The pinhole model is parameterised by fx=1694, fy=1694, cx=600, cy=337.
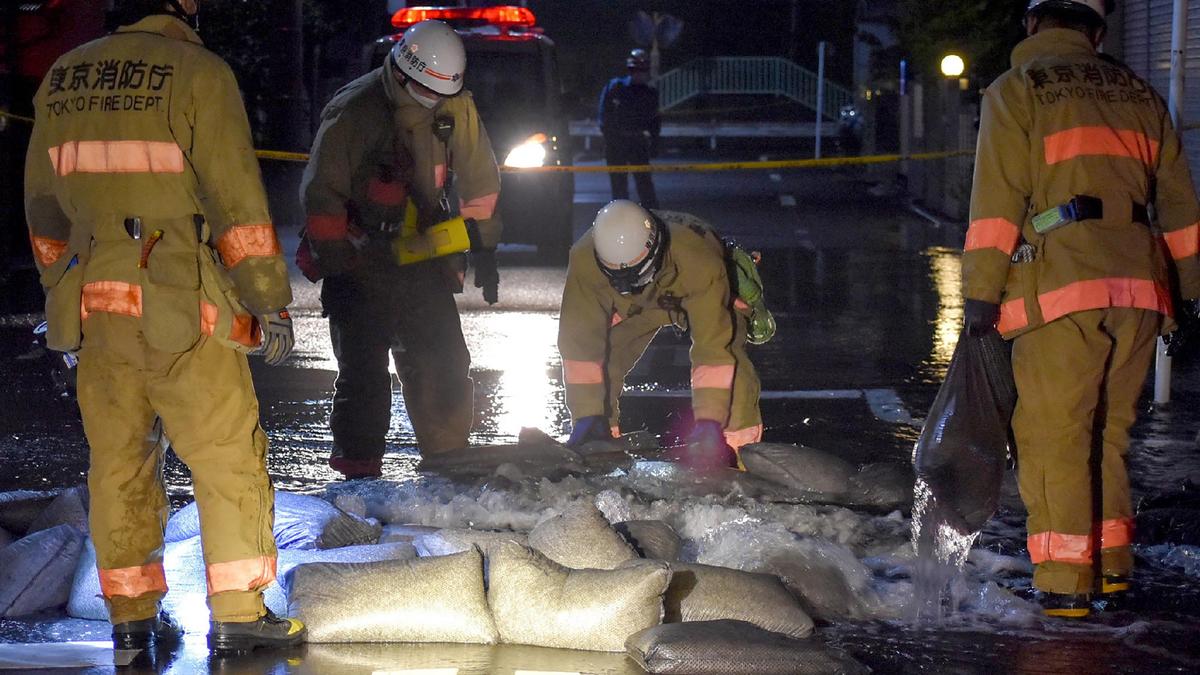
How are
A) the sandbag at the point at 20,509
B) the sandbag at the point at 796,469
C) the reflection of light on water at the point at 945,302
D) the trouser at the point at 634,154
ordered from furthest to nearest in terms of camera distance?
1. the trouser at the point at 634,154
2. the reflection of light on water at the point at 945,302
3. the sandbag at the point at 796,469
4. the sandbag at the point at 20,509

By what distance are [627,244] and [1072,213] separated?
1808mm

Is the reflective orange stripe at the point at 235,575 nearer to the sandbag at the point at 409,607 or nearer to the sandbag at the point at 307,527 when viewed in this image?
the sandbag at the point at 409,607

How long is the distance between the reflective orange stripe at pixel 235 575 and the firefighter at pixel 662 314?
2156 millimetres

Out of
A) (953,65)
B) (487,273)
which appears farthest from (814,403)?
(953,65)

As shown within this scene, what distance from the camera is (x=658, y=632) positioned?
4.28m

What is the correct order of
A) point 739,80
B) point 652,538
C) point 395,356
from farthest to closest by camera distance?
Result: 1. point 739,80
2. point 395,356
3. point 652,538

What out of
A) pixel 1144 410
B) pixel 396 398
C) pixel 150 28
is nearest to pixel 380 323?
pixel 396 398

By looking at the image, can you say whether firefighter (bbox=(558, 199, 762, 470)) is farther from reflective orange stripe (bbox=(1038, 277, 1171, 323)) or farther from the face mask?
reflective orange stripe (bbox=(1038, 277, 1171, 323))

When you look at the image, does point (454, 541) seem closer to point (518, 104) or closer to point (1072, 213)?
point (1072, 213)

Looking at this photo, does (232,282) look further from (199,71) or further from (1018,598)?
(1018,598)

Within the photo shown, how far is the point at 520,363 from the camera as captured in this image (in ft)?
31.5

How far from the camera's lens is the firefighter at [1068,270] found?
15.6 feet

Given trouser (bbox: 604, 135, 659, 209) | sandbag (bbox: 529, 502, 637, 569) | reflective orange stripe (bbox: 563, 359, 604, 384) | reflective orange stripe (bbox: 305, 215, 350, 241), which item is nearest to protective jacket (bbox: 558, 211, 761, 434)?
reflective orange stripe (bbox: 563, 359, 604, 384)

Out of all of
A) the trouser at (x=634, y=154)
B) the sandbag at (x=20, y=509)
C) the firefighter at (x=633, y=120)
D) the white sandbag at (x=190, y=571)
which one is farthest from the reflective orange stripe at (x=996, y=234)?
the trouser at (x=634, y=154)
